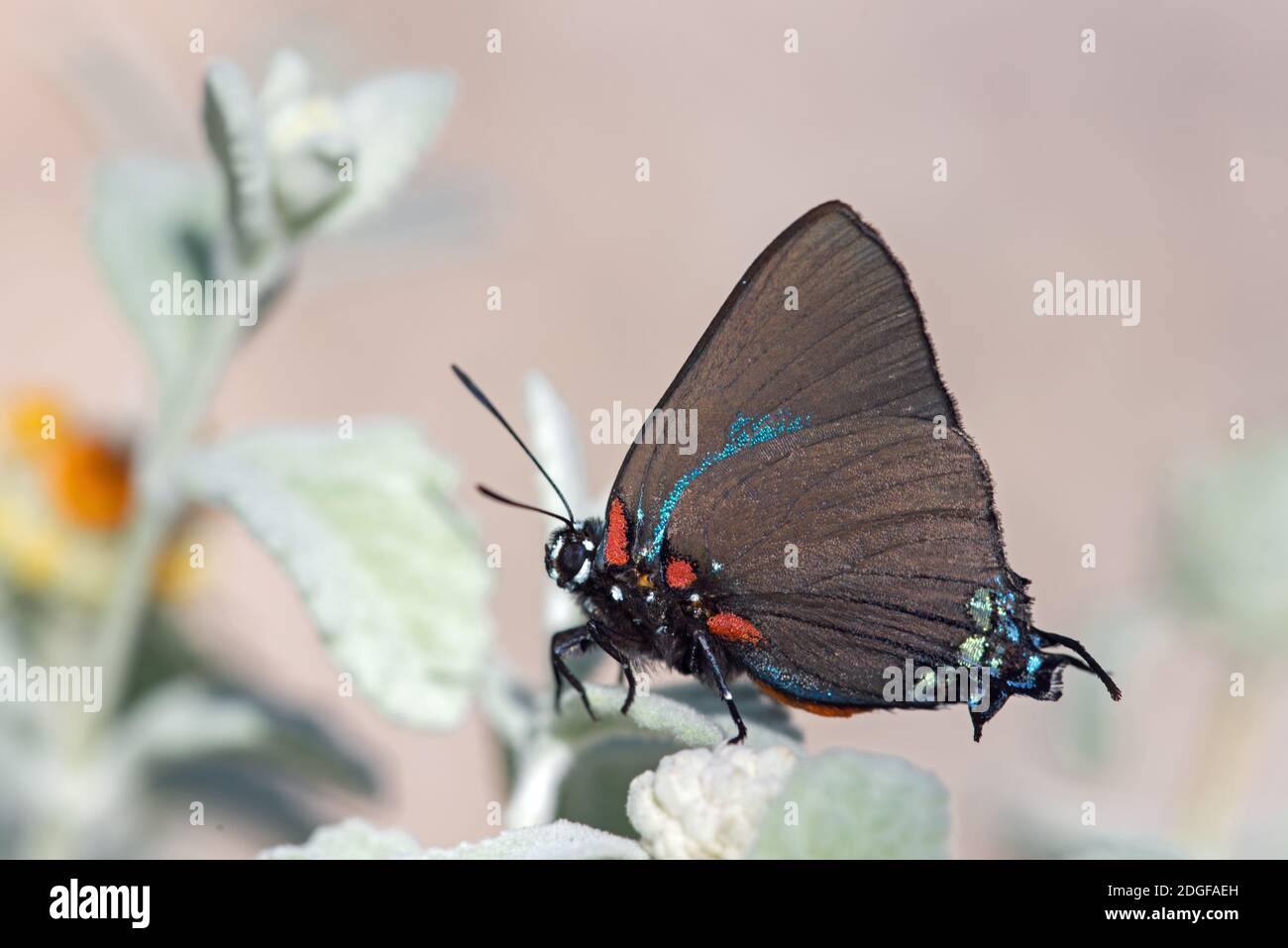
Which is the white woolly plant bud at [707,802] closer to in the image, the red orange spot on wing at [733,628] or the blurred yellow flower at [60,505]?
the red orange spot on wing at [733,628]

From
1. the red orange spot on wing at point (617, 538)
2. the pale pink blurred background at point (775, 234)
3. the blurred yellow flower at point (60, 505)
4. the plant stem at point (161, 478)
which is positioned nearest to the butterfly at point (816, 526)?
the red orange spot on wing at point (617, 538)

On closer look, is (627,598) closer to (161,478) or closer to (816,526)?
(816,526)

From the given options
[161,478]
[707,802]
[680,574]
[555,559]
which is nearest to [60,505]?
[161,478]

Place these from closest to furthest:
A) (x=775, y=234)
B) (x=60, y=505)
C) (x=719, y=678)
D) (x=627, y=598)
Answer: (x=719, y=678) → (x=627, y=598) → (x=60, y=505) → (x=775, y=234)

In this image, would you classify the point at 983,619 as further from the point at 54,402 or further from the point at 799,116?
the point at 799,116

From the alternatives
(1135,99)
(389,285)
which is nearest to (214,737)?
(389,285)

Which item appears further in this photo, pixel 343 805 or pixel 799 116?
pixel 799 116
